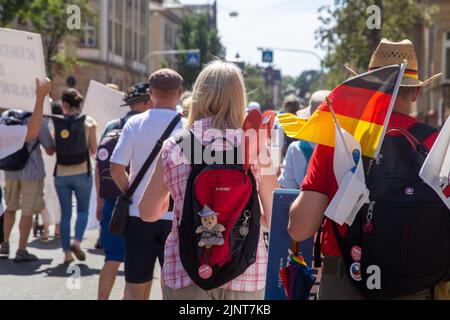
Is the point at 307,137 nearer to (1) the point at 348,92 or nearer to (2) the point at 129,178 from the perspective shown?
(1) the point at 348,92

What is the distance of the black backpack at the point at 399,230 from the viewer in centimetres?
284

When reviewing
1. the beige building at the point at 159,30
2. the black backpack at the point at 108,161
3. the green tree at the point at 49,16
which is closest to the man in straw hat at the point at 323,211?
the black backpack at the point at 108,161

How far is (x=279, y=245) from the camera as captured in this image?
3572mm

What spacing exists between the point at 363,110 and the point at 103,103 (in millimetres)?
6274

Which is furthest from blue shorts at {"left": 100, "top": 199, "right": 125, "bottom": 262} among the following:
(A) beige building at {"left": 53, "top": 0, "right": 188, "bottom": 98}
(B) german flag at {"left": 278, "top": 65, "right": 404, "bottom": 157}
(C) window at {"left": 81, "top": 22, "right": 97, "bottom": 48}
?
(C) window at {"left": 81, "top": 22, "right": 97, "bottom": 48}

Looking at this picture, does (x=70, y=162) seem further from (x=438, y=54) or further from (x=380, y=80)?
(x=438, y=54)

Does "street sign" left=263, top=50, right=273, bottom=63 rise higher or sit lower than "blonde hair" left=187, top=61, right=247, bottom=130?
higher

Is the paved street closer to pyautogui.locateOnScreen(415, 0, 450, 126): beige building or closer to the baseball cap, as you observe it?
the baseball cap

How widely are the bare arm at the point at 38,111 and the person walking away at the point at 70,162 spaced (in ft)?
9.82

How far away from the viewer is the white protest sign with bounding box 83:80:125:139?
8.87m

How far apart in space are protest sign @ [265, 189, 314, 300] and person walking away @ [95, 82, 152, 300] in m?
2.31

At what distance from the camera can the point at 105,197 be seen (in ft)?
19.7
